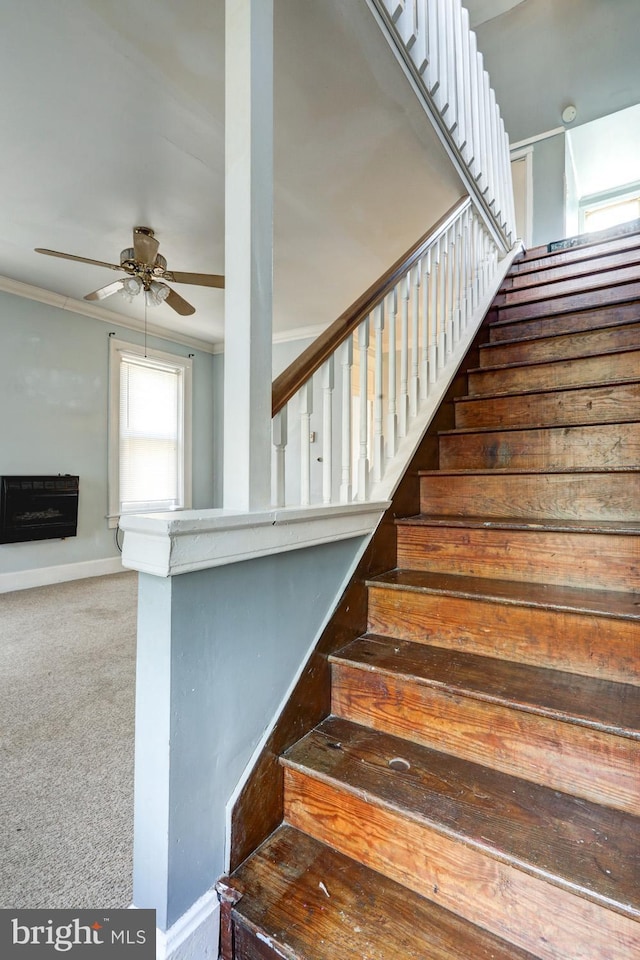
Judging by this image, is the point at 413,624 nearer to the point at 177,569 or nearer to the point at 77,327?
the point at 177,569

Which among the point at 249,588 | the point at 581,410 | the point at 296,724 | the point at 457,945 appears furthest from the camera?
the point at 581,410

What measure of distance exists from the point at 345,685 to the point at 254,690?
1.04ft

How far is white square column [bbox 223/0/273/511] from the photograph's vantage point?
1.01 metres

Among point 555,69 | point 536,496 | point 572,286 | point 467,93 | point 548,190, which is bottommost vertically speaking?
point 536,496

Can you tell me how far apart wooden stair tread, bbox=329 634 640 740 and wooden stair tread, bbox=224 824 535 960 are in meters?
0.40

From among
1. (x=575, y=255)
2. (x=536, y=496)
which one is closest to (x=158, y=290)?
(x=536, y=496)

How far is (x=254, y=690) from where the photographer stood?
1.04 metres

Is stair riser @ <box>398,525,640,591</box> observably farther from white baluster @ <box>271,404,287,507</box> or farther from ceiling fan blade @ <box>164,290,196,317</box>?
ceiling fan blade @ <box>164,290,196,317</box>

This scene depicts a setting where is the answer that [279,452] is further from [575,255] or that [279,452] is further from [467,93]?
[575,255]

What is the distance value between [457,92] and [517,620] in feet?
8.46

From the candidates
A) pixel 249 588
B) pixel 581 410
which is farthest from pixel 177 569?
pixel 581 410

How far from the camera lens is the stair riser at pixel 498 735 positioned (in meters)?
0.91

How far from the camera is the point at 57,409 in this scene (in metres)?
3.96

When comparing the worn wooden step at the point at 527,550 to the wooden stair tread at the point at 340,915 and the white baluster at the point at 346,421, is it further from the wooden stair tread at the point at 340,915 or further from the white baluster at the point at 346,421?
the wooden stair tread at the point at 340,915
